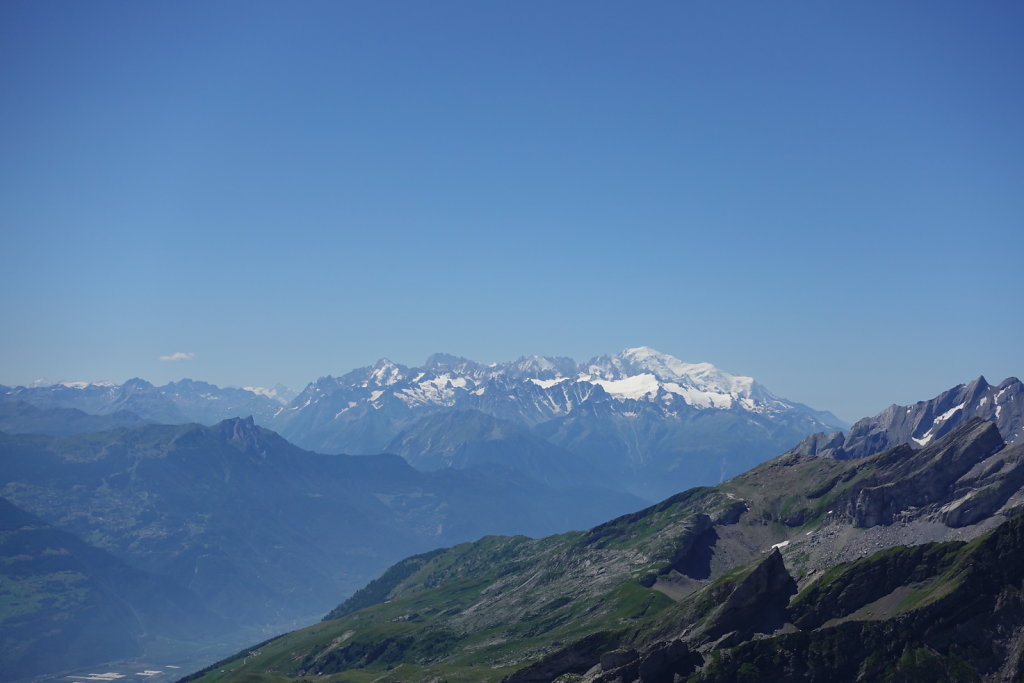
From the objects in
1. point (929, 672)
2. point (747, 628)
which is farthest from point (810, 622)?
point (929, 672)

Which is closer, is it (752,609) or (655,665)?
(655,665)

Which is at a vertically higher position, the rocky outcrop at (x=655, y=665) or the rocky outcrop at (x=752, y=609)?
the rocky outcrop at (x=752, y=609)

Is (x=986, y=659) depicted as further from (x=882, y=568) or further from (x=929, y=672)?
(x=882, y=568)

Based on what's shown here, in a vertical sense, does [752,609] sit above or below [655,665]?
above

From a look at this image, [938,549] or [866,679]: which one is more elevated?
[938,549]

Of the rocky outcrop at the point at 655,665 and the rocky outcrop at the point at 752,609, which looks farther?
the rocky outcrop at the point at 752,609

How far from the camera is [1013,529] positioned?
180000 millimetres

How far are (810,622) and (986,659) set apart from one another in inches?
1331

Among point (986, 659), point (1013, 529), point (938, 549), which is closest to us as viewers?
point (986, 659)

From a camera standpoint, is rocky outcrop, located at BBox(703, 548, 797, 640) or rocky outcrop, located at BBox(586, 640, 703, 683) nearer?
rocky outcrop, located at BBox(586, 640, 703, 683)

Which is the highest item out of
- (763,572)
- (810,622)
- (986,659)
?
(763,572)

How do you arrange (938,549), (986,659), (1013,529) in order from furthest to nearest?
(938,549) < (1013,529) < (986,659)

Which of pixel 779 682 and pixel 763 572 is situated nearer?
pixel 779 682

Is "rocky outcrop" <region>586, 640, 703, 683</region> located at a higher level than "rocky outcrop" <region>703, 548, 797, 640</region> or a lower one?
lower
